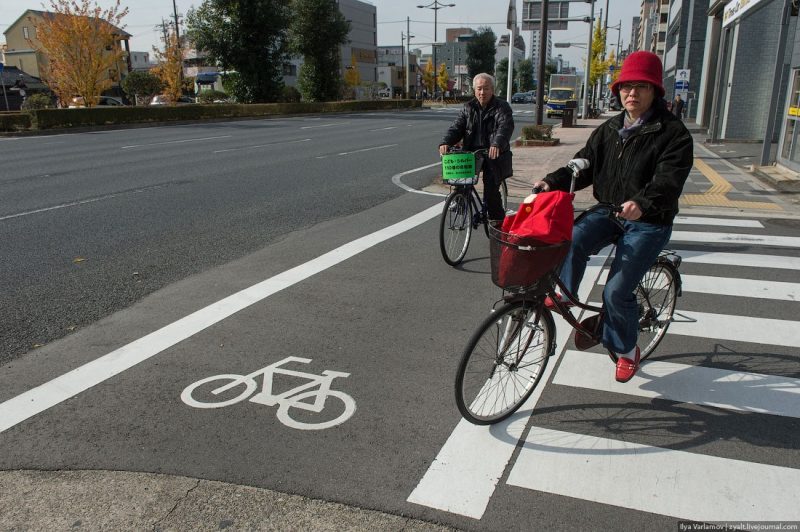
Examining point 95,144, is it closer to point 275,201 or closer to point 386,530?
point 275,201

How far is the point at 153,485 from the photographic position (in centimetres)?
292

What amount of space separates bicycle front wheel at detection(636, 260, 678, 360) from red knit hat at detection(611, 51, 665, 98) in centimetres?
123

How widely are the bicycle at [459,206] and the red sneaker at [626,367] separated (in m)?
2.77

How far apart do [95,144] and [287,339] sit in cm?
1963

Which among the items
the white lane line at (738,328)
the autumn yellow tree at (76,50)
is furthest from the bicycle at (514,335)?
the autumn yellow tree at (76,50)

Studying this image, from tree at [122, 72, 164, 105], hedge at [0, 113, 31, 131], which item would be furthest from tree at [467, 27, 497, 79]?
hedge at [0, 113, 31, 131]

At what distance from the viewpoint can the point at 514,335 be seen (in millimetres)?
3381

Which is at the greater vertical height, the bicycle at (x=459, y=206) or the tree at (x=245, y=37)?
the tree at (x=245, y=37)

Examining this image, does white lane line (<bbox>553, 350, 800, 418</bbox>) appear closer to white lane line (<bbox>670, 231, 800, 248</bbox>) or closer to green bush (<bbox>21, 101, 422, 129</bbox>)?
white lane line (<bbox>670, 231, 800, 248</bbox>)

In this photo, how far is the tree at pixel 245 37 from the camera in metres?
46.2

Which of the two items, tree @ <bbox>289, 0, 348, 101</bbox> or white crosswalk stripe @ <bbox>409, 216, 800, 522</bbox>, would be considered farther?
tree @ <bbox>289, 0, 348, 101</bbox>

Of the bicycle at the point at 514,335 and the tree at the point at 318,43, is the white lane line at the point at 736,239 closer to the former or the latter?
the bicycle at the point at 514,335

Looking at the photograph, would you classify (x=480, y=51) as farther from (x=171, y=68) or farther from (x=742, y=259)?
(x=742, y=259)

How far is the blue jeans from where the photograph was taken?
3.48 meters
